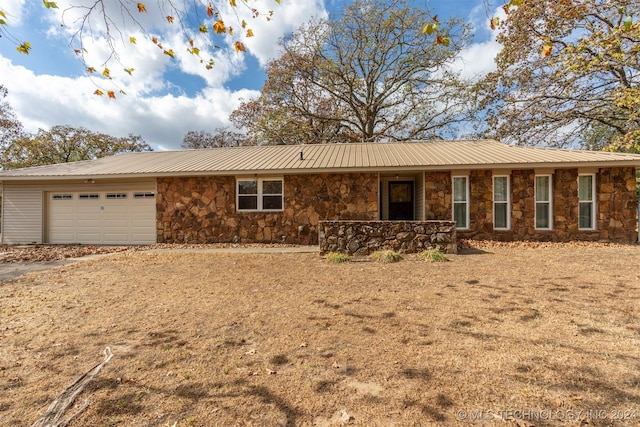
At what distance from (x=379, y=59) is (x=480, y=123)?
7.46 m

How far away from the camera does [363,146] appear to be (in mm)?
13984

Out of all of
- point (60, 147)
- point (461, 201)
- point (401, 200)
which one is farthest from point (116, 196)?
point (60, 147)

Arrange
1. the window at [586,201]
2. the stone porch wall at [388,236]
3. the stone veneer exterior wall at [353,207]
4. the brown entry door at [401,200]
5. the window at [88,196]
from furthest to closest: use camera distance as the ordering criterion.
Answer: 1. the brown entry door at [401,200]
2. the window at [88,196]
3. the window at [586,201]
4. the stone veneer exterior wall at [353,207]
5. the stone porch wall at [388,236]

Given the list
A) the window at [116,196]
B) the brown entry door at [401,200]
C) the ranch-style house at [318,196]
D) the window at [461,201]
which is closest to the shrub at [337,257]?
the ranch-style house at [318,196]

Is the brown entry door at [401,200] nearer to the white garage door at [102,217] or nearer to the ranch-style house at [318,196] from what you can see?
the ranch-style house at [318,196]

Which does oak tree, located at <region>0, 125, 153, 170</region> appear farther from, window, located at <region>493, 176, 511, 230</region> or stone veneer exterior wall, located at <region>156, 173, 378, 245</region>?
window, located at <region>493, 176, 511, 230</region>

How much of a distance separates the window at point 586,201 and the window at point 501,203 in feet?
7.31

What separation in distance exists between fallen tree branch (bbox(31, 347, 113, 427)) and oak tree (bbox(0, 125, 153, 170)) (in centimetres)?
2811

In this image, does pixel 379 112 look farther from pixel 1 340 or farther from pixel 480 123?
pixel 1 340

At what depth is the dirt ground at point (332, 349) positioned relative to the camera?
2211mm

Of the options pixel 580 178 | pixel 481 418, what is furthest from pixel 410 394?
pixel 580 178

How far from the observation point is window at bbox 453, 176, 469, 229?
10.4 m

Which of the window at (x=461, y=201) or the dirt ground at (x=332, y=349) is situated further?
the window at (x=461, y=201)

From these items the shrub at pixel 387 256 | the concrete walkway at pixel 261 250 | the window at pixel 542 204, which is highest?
the window at pixel 542 204
